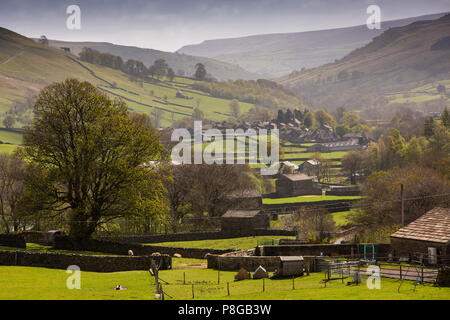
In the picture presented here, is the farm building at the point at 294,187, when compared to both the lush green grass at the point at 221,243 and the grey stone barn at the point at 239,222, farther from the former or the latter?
the lush green grass at the point at 221,243

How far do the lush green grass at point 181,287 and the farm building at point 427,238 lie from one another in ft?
25.7

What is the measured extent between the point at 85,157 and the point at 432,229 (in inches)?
1114

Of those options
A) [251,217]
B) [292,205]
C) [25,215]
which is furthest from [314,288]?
[292,205]

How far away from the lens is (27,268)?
38.4m

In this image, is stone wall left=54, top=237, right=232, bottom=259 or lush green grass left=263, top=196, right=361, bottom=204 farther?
lush green grass left=263, top=196, right=361, bottom=204

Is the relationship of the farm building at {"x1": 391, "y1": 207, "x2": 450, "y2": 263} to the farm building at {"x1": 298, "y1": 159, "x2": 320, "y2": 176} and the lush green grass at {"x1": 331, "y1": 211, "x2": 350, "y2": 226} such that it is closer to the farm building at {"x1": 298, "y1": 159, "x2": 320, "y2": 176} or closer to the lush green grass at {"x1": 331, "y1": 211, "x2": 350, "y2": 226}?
the lush green grass at {"x1": 331, "y1": 211, "x2": 350, "y2": 226}

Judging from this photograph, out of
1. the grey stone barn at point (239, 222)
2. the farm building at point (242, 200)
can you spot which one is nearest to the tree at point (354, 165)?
the farm building at point (242, 200)

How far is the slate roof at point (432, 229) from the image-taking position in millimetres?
38634

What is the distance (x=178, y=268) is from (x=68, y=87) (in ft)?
64.1

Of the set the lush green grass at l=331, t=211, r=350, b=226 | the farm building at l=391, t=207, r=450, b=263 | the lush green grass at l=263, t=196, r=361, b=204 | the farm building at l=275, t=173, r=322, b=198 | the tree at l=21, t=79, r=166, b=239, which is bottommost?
the lush green grass at l=331, t=211, r=350, b=226

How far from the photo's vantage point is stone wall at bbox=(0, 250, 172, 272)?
38719 millimetres

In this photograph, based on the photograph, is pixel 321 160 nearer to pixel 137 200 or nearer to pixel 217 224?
pixel 217 224

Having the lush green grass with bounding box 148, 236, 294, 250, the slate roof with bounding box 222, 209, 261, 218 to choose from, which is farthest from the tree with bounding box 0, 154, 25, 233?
the slate roof with bounding box 222, 209, 261, 218

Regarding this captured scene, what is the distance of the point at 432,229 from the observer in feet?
131
